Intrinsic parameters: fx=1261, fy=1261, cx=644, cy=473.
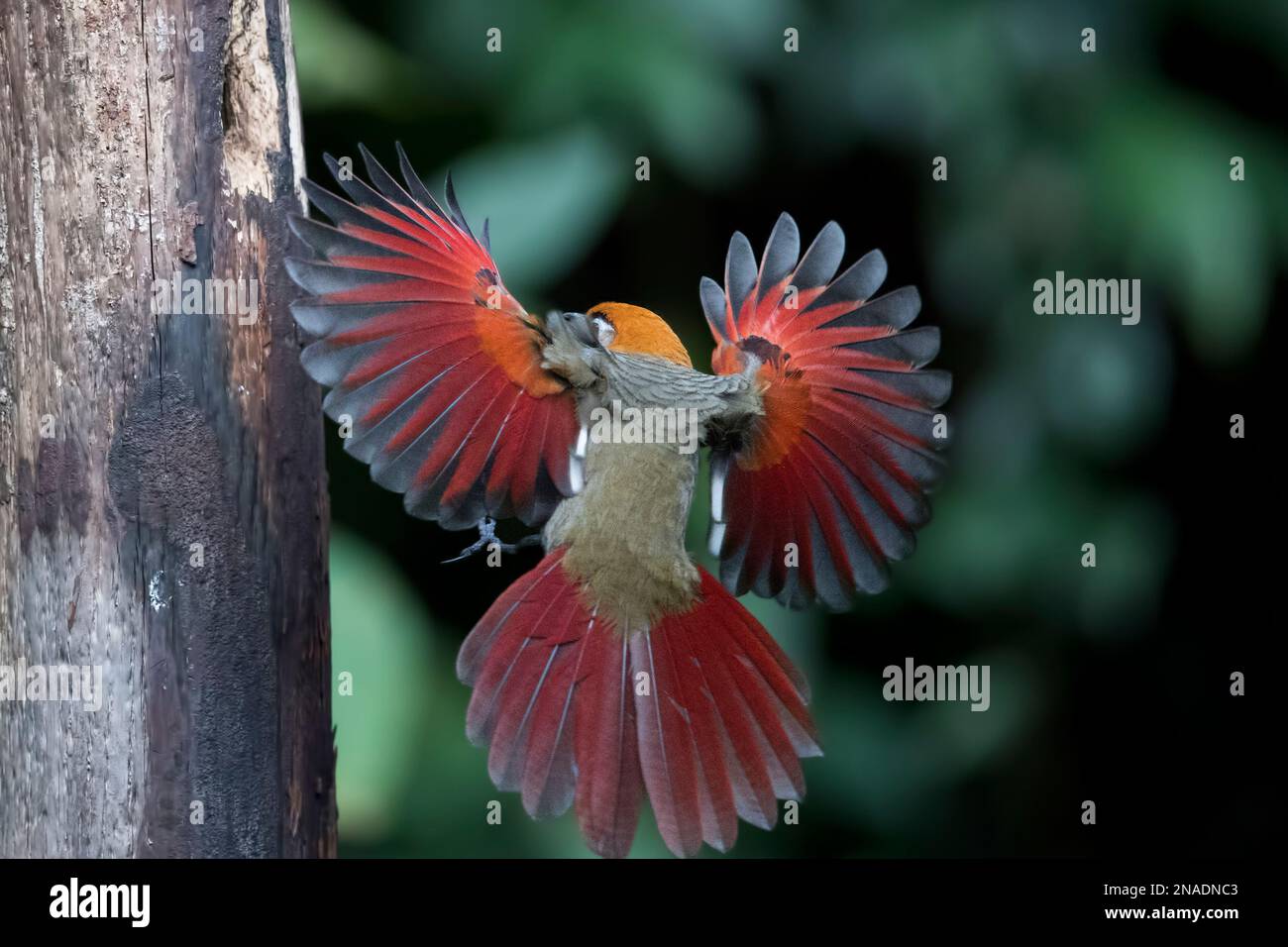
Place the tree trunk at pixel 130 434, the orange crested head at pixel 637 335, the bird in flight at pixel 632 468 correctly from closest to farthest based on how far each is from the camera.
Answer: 1. the tree trunk at pixel 130 434
2. the bird in flight at pixel 632 468
3. the orange crested head at pixel 637 335

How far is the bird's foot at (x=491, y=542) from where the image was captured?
194cm

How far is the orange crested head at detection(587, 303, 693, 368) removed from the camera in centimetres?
190

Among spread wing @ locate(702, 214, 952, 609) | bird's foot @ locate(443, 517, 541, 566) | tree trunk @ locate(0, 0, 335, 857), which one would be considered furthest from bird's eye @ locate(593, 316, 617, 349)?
tree trunk @ locate(0, 0, 335, 857)

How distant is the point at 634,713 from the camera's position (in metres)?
1.76

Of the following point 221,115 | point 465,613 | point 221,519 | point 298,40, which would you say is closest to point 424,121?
point 298,40

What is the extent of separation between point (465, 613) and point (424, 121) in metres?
1.24

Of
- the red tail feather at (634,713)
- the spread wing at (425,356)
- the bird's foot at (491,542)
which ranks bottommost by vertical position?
the red tail feather at (634,713)

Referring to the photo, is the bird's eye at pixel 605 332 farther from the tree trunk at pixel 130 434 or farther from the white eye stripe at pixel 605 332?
the tree trunk at pixel 130 434

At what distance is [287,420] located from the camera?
1631mm

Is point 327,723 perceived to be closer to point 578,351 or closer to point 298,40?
point 578,351

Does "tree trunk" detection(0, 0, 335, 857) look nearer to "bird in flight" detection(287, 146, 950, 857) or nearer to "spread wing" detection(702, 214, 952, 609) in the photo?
"bird in flight" detection(287, 146, 950, 857)

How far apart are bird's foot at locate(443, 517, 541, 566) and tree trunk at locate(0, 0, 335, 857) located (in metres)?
0.40

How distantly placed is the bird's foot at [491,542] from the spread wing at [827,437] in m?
0.30

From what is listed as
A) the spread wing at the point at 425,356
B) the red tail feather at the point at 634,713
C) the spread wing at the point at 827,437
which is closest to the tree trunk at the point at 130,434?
the spread wing at the point at 425,356
